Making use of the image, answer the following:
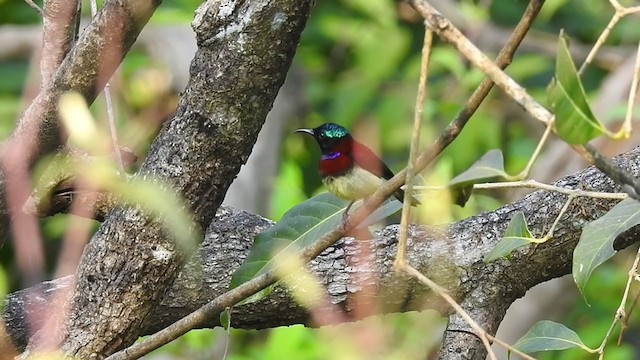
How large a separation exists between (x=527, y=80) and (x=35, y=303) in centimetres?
356

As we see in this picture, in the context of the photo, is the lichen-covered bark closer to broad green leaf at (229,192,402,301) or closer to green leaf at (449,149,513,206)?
broad green leaf at (229,192,402,301)

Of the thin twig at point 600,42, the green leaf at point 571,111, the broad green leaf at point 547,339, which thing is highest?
the thin twig at point 600,42

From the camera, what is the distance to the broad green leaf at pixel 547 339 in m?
1.41

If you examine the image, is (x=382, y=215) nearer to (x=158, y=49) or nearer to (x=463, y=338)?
(x=463, y=338)

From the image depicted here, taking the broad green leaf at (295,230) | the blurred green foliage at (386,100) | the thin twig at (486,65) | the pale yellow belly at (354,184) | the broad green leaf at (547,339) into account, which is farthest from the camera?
the blurred green foliage at (386,100)

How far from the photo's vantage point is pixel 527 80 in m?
5.01

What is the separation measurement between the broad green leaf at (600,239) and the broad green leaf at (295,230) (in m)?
0.33

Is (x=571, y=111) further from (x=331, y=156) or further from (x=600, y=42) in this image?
(x=331, y=156)

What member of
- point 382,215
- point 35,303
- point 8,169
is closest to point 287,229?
point 382,215

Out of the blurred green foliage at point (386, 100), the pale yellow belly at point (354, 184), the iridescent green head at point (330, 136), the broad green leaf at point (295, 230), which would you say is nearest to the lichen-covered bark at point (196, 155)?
the broad green leaf at point (295, 230)

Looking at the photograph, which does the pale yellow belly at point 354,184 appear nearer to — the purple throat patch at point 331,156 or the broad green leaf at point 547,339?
the purple throat patch at point 331,156

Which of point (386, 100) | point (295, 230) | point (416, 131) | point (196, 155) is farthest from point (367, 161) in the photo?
point (386, 100)

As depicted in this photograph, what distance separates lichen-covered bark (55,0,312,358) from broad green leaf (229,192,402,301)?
9cm

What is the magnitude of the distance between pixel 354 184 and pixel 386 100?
2.97 m
